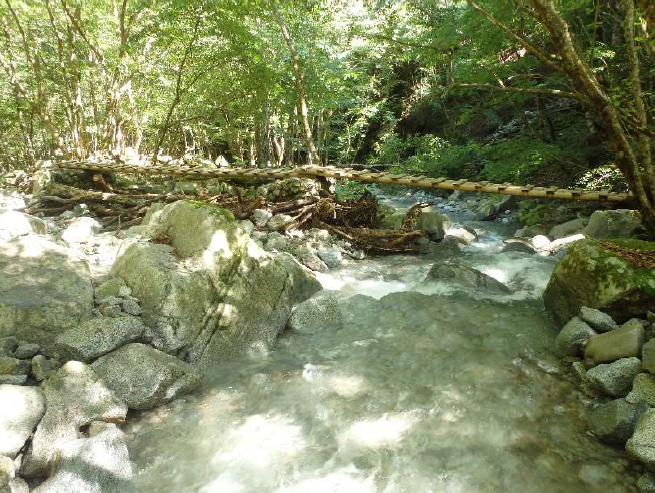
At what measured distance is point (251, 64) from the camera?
957cm

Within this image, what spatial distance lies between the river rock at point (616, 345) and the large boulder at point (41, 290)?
4.62 metres

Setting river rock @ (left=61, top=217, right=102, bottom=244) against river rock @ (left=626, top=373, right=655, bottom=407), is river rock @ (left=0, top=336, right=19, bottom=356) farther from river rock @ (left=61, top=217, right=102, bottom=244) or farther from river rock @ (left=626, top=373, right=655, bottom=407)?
river rock @ (left=626, top=373, right=655, bottom=407)

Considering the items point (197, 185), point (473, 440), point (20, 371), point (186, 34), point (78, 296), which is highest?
point (186, 34)

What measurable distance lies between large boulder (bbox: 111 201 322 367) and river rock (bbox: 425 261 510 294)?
97.3 inches

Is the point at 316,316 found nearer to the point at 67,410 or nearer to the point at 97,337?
the point at 97,337

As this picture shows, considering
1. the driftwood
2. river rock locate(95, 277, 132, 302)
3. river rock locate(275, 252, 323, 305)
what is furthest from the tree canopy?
river rock locate(95, 277, 132, 302)

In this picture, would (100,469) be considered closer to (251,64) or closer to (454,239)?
(454,239)

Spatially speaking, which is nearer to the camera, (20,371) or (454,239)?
(20,371)

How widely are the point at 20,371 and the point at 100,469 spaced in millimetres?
1079

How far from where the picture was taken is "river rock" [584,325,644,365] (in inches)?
124

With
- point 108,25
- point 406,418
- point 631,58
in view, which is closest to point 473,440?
point 406,418

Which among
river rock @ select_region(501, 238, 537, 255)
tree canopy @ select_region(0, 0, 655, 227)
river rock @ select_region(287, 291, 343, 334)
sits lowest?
river rock @ select_region(501, 238, 537, 255)

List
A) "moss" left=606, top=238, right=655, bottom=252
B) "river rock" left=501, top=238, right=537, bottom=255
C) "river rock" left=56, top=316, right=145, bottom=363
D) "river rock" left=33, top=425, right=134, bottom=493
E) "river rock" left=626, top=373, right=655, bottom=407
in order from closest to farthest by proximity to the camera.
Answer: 1. "river rock" left=33, top=425, right=134, bottom=493
2. "river rock" left=626, top=373, right=655, bottom=407
3. "river rock" left=56, top=316, right=145, bottom=363
4. "moss" left=606, top=238, right=655, bottom=252
5. "river rock" left=501, top=238, right=537, bottom=255

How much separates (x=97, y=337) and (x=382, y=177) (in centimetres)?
552
